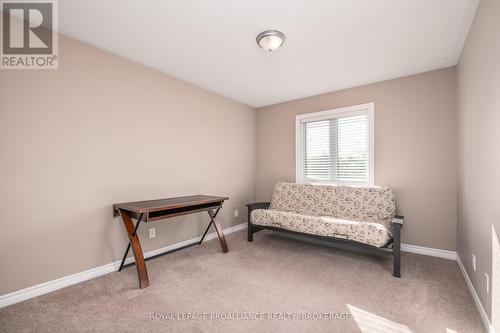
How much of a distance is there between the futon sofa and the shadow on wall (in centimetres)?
91

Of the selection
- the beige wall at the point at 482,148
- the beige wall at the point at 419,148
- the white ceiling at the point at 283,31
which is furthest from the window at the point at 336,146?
the beige wall at the point at 482,148

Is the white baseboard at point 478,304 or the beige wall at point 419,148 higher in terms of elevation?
the beige wall at point 419,148

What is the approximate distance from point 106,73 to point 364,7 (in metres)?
2.57

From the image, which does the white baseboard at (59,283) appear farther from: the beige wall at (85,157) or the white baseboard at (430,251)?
the white baseboard at (430,251)

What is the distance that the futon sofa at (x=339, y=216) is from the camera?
254 centimetres

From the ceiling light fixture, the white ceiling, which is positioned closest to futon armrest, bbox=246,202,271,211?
the white ceiling

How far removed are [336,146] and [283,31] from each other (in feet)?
7.09

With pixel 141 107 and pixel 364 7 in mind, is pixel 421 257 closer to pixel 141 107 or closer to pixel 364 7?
pixel 364 7

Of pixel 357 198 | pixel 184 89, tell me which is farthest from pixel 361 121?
pixel 184 89

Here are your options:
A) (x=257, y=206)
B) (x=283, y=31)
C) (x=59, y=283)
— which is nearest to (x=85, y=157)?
(x=59, y=283)

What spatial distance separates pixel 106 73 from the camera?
2504mm

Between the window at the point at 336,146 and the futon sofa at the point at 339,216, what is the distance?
1.16ft

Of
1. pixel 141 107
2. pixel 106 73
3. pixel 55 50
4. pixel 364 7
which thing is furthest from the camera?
pixel 141 107

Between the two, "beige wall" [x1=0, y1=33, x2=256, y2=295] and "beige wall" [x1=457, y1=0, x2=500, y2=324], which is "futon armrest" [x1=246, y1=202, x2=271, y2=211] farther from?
"beige wall" [x1=457, y1=0, x2=500, y2=324]
